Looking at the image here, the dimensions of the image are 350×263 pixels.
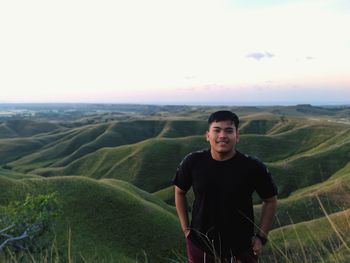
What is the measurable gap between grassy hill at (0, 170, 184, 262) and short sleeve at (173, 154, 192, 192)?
21.9 meters

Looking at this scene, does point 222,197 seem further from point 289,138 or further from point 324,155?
point 289,138

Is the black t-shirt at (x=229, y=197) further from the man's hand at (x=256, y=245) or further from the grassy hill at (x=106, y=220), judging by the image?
the grassy hill at (x=106, y=220)

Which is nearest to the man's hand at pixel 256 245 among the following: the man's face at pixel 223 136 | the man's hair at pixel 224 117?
the man's face at pixel 223 136

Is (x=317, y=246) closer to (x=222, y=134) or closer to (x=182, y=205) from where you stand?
(x=182, y=205)

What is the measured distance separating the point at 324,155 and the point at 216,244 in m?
88.8

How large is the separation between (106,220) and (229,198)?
29.4 meters

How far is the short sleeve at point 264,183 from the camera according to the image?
7.20 meters

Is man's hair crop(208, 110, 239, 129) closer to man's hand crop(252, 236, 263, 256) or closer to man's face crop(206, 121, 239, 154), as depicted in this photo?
man's face crop(206, 121, 239, 154)

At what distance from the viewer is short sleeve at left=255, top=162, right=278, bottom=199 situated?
720cm

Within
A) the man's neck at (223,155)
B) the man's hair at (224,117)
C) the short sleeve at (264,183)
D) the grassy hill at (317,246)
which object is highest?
the man's hair at (224,117)

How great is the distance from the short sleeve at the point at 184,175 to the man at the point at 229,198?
0.84 ft

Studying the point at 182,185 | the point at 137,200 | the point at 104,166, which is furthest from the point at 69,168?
the point at 182,185

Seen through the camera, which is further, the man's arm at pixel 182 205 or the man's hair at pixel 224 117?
the man's arm at pixel 182 205

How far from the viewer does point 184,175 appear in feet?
25.6
